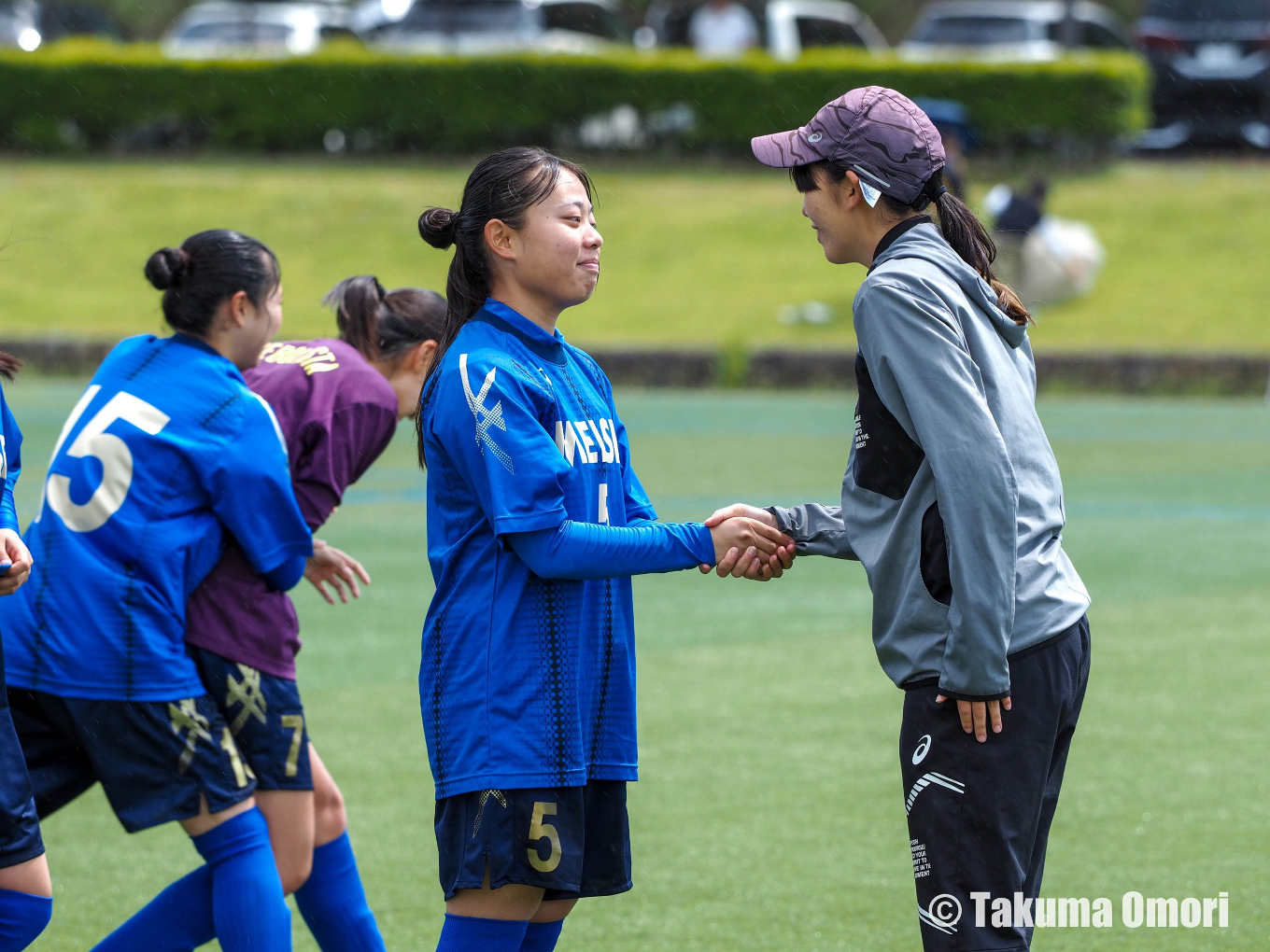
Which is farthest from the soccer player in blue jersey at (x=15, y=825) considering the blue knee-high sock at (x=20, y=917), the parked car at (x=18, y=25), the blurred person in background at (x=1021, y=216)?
the parked car at (x=18, y=25)

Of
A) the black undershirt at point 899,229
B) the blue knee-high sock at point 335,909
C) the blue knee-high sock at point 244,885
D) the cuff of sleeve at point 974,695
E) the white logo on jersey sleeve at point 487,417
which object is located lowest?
the blue knee-high sock at point 335,909

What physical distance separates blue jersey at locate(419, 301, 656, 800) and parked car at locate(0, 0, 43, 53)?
26.1m

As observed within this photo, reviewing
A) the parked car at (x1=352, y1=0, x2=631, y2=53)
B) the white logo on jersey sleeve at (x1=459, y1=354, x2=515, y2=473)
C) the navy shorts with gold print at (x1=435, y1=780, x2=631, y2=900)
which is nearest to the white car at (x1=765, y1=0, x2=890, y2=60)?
the parked car at (x1=352, y1=0, x2=631, y2=53)

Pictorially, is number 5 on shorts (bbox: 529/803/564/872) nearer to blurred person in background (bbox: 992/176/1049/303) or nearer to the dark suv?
blurred person in background (bbox: 992/176/1049/303)

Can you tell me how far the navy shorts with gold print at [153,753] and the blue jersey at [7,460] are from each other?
0.39 meters

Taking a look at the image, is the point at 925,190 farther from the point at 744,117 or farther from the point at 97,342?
the point at 744,117

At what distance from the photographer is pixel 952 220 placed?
10.5 feet

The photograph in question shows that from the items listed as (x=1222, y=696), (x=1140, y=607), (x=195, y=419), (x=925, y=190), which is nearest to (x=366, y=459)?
(x=195, y=419)

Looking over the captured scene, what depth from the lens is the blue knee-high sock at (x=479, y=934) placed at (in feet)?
10.1

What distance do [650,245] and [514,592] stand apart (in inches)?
712

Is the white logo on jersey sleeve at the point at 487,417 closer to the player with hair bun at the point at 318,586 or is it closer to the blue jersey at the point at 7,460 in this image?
the player with hair bun at the point at 318,586

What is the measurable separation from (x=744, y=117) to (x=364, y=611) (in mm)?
15480

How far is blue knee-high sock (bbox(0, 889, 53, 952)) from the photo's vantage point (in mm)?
3348

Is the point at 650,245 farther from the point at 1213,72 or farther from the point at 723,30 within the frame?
the point at 1213,72
